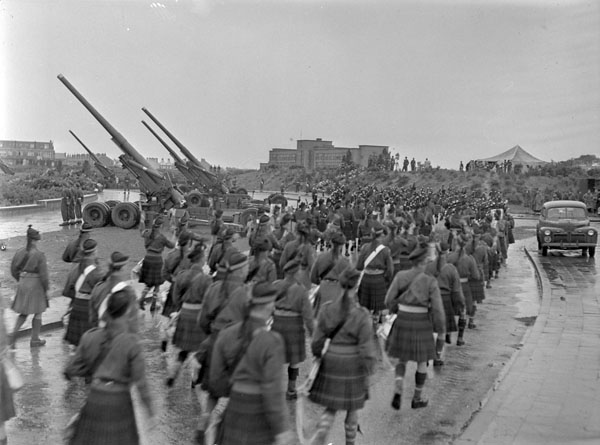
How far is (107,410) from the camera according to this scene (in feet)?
14.5

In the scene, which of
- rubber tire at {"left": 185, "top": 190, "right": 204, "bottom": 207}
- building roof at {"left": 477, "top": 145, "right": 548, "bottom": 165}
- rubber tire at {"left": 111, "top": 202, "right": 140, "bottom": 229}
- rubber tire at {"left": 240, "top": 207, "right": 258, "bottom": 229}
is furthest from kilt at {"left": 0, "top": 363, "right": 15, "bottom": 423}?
building roof at {"left": 477, "top": 145, "right": 548, "bottom": 165}

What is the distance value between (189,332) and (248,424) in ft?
9.99

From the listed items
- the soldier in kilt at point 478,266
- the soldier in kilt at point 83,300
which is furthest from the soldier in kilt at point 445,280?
the soldier in kilt at point 83,300

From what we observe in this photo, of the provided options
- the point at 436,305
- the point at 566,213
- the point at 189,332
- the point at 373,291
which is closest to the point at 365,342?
the point at 436,305

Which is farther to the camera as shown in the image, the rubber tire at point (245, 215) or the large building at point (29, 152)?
the large building at point (29, 152)

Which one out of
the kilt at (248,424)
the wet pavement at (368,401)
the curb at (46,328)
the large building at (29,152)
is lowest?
the wet pavement at (368,401)

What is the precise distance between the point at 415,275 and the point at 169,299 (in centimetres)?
366

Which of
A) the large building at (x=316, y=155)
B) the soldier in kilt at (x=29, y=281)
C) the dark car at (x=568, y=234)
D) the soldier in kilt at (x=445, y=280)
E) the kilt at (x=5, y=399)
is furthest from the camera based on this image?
the large building at (x=316, y=155)

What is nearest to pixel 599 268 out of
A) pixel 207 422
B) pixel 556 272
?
pixel 556 272

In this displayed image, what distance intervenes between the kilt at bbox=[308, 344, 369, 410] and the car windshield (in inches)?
712

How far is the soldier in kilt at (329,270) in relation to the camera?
28.9ft

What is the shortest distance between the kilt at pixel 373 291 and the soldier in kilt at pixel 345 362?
4509 millimetres

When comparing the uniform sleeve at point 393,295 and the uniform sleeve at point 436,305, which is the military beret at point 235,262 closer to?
the uniform sleeve at point 393,295

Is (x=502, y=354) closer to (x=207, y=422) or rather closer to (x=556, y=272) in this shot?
(x=207, y=422)
